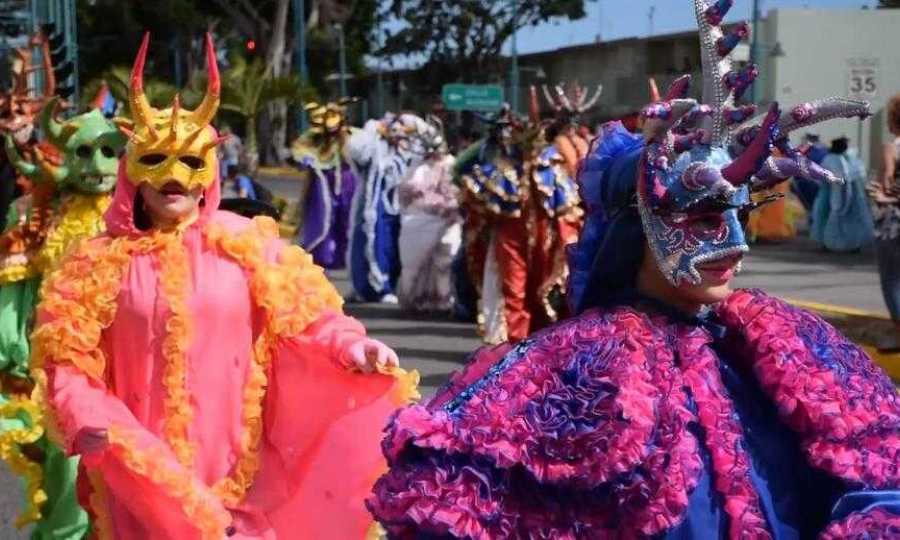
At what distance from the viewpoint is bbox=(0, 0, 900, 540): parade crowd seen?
2576 mm

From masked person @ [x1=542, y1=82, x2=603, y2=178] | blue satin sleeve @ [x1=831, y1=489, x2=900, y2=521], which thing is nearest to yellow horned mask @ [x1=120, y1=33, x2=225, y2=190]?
blue satin sleeve @ [x1=831, y1=489, x2=900, y2=521]

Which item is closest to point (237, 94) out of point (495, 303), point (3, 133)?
point (495, 303)

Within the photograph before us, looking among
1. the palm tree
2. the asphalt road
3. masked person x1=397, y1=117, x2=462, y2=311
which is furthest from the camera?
the palm tree

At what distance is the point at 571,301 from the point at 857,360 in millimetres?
548

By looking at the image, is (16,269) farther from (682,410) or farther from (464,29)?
(464,29)

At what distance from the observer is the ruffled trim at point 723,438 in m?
2.54

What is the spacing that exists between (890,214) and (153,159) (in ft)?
20.6

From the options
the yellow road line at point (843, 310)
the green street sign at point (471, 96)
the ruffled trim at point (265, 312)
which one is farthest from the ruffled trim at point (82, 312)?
the green street sign at point (471, 96)

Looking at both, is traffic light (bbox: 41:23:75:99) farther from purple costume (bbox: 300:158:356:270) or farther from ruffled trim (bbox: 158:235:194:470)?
purple costume (bbox: 300:158:356:270)

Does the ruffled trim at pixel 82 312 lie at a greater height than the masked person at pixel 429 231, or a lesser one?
greater

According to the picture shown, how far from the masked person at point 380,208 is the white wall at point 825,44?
14.2 meters

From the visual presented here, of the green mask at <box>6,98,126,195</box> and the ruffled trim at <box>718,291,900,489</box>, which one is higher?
the green mask at <box>6,98,126,195</box>

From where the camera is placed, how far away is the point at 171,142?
427 centimetres

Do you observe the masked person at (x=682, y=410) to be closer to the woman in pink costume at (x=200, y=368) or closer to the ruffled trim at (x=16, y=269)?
the woman in pink costume at (x=200, y=368)
